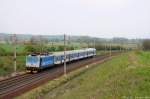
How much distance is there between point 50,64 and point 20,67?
585cm

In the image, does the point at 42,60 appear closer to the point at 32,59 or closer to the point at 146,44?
the point at 32,59

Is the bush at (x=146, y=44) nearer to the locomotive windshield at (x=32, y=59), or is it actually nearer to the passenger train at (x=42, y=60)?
the passenger train at (x=42, y=60)

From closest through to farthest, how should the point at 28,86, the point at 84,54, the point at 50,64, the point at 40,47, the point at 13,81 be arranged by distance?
the point at 28,86
the point at 13,81
the point at 50,64
the point at 84,54
the point at 40,47

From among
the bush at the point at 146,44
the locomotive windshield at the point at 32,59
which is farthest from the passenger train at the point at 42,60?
A: the bush at the point at 146,44

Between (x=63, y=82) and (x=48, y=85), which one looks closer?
(x=48, y=85)

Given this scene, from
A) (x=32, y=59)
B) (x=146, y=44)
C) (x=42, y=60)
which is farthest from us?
(x=146, y=44)

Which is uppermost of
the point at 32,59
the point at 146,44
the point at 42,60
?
the point at 146,44

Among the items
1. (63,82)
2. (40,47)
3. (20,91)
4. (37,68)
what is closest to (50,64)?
(37,68)

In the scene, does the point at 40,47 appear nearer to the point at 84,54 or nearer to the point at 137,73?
the point at 84,54

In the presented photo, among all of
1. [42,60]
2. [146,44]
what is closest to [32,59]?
[42,60]

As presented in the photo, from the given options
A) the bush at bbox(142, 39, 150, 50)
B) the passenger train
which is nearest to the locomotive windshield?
the passenger train

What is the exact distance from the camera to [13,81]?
107 feet

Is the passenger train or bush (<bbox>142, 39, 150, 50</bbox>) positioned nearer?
the passenger train

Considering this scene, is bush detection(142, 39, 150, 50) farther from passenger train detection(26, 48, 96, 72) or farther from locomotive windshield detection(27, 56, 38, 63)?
locomotive windshield detection(27, 56, 38, 63)
